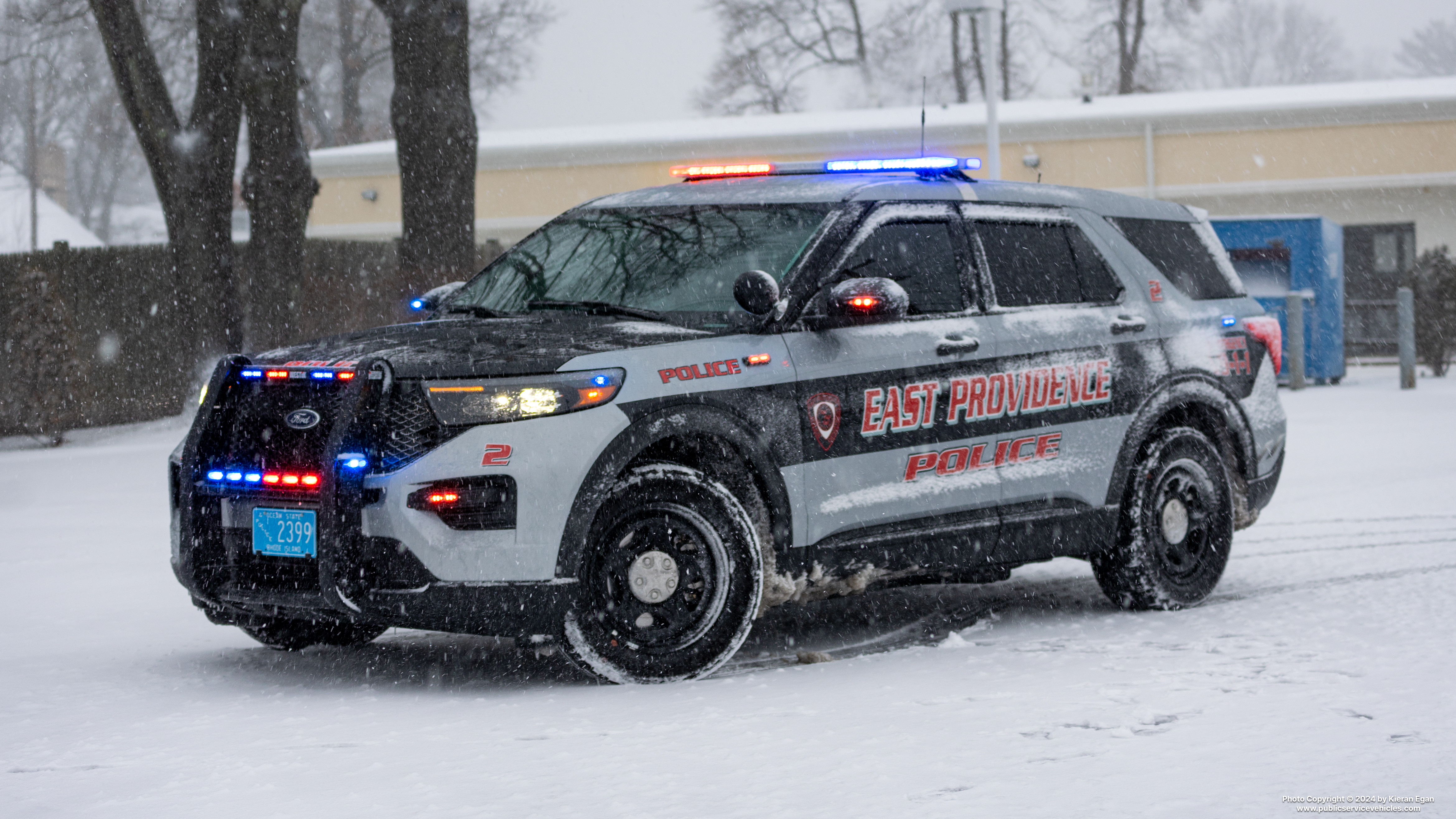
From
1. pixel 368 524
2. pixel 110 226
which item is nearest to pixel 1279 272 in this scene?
pixel 368 524

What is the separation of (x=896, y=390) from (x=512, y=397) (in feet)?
5.44

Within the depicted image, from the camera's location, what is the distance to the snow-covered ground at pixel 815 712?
452cm

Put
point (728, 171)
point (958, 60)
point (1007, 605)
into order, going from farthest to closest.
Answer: point (958, 60) < point (1007, 605) < point (728, 171)

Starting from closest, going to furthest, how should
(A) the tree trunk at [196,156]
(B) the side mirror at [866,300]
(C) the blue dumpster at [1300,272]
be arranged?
(B) the side mirror at [866,300] → (A) the tree trunk at [196,156] → (C) the blue dumpster at [1300,272]

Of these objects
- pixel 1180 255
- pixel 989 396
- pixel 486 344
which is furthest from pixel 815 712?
pixel 1180 255

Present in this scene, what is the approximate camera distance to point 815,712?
554 cm

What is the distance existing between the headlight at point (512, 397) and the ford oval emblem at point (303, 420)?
1.51ft

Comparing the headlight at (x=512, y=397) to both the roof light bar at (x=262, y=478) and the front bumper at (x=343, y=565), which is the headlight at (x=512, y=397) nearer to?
the front bumper at (x=343, y=565)

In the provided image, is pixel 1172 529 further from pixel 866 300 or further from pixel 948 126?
pixel 948 126

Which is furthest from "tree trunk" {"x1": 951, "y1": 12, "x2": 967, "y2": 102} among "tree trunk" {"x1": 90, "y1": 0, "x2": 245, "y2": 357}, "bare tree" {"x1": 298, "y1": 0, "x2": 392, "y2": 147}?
"tree trunk" {"x1": 90, "y1": 0, "x2": 245, "y2": 357}

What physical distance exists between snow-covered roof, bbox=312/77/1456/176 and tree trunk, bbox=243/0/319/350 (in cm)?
1186

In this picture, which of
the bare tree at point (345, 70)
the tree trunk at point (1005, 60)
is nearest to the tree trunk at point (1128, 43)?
the tree trunk at point (1005, 60)

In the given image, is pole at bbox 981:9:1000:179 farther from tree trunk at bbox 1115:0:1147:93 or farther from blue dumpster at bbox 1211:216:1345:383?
tree trunk at bbox 1115:0:1147:93

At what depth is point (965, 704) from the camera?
564 cm
